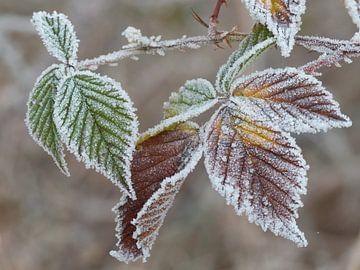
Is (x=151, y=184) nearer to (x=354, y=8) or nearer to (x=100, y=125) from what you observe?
(x=100, y=125)

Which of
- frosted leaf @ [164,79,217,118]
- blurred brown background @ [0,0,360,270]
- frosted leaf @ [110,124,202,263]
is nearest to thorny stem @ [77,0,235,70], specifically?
frosted leaf @ [164,79,217,118]

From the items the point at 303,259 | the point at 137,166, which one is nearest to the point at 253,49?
the point at 137,166

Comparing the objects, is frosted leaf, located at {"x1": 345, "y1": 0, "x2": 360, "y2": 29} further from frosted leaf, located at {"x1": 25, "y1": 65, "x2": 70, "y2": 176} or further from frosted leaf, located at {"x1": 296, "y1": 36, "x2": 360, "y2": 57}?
frosted leaf, located at {"x1": 25, "y1": 65, "x2": 70, "y2": 176}

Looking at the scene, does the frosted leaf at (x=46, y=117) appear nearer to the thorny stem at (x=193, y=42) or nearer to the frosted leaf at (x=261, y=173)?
the thorny stem at (x=193, y=42)

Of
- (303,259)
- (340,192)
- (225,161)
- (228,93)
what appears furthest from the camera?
(340,192)

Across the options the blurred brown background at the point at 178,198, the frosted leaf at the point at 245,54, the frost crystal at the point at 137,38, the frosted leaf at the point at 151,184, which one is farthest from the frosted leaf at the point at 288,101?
the blurred brown background at the point at 178,198

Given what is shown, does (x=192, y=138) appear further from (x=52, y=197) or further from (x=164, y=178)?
(x=52, y=197)
